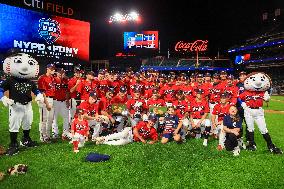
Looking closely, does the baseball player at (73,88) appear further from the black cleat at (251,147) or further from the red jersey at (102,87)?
the black cleat at (251,147)

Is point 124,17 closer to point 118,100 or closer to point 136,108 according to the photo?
point 118,100

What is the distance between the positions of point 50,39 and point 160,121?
2624cm

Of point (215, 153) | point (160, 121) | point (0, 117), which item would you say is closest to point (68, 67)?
point (0, 117)

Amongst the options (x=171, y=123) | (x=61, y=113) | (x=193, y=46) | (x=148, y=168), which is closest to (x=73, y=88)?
(x=61, y=113)

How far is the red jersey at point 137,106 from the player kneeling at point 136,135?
56 centimetres

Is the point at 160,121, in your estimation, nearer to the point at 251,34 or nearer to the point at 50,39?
the point at 50,39

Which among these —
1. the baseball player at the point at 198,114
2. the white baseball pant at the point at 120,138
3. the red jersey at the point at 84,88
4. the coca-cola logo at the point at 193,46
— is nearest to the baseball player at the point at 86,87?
the red jersey at the point at 84,88

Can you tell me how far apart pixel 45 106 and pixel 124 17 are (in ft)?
169

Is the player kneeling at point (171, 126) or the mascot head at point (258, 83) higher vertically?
the mascot head at point (258, 83)

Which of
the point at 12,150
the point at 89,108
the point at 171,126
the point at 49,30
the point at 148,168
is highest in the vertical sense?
the point at 49,30

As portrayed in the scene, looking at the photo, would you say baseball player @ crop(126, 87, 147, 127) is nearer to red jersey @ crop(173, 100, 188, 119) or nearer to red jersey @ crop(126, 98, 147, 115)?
red jersey @ crop(126, 98, 147, 115)

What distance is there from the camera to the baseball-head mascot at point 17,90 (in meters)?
7.80

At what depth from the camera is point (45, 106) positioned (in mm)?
9117

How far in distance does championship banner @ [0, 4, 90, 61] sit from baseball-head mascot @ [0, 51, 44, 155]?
24.9 metres
